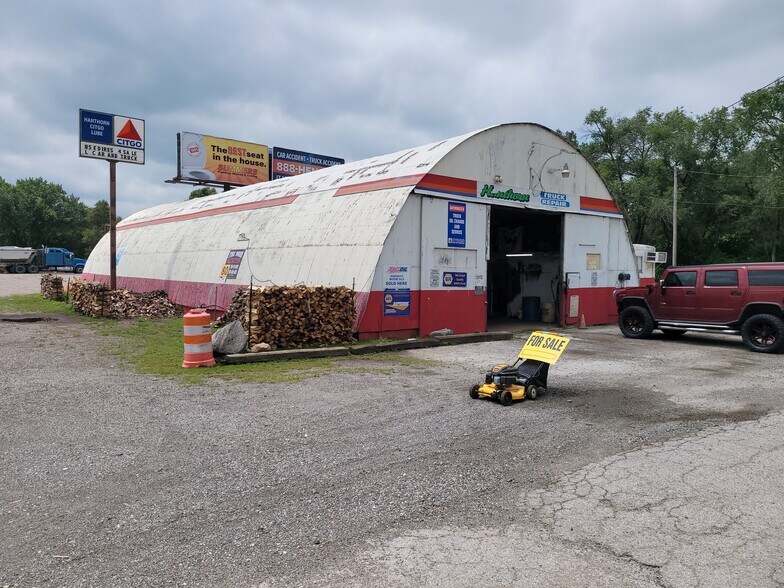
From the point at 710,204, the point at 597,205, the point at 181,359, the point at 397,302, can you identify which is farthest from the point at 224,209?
the point at 710,204

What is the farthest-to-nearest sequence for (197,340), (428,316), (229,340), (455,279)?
(455,279) < (428,316) < (229,340) < (197,340)

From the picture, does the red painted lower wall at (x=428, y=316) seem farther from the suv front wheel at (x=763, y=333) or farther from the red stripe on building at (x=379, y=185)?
the suv front wheel at (x=763, y=333)

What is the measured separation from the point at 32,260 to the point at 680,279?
58258 mm

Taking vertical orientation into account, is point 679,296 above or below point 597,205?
below

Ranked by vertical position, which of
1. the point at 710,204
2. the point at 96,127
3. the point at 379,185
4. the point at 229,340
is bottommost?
the point at 229,340

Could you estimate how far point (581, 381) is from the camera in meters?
8.80

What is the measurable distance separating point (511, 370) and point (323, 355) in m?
4.68

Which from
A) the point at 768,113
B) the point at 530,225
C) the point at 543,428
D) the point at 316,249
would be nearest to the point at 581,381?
the point at 543,428

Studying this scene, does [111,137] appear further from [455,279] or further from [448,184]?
[455,279]

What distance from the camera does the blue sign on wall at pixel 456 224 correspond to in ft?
47.1

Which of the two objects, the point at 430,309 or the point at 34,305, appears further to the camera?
the point at 34,305

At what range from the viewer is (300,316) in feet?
38.3

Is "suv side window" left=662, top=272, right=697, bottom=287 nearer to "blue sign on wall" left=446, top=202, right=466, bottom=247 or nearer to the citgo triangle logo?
"blue sign on wall" left=446, top=202, right=466, bottom=247

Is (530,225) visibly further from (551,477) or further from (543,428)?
(551,477)
